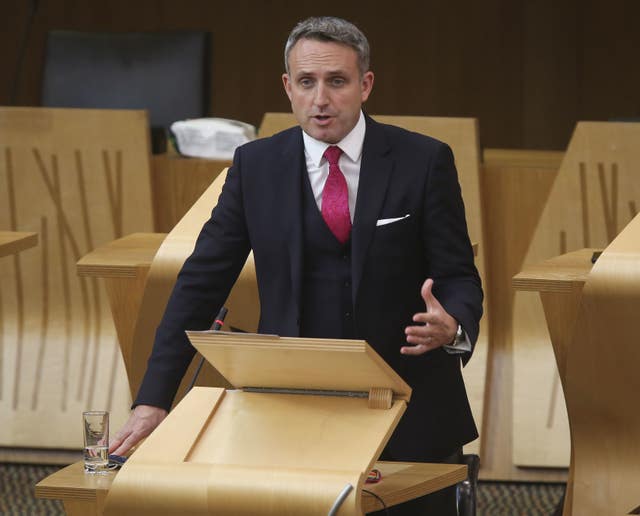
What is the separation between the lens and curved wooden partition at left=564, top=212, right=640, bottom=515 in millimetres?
3150

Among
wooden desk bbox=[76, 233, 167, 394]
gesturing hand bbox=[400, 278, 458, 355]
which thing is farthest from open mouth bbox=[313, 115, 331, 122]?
wooden desk bbox=[76, 233, 167, 394]

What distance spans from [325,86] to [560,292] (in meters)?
1.01

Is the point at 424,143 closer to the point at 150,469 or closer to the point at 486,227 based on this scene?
the point at 150,469

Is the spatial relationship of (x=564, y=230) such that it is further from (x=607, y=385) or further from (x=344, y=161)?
(x=344, y=161)

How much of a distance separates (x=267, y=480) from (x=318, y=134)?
0.75 m

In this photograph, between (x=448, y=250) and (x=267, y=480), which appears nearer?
(x=267, y=480)

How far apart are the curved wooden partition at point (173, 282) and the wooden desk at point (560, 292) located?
64 centimetres

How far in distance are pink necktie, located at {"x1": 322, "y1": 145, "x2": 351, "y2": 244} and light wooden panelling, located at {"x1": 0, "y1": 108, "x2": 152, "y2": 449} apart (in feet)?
6.46

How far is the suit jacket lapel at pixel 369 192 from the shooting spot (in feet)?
8.21

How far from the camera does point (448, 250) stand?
2.51 meters

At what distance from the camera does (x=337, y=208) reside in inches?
99.8

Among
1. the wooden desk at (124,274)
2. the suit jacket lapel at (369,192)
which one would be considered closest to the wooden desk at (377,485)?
the suit jacket lapel at (369,192)

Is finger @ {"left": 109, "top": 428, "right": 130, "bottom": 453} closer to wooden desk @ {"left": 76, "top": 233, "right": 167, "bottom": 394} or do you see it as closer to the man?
the man

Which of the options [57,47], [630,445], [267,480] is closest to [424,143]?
[267,480]
